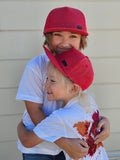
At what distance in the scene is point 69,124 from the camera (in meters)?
1.32

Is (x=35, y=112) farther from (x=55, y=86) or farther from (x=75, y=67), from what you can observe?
(x=75, y=67)

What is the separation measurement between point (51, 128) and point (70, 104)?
0.62ft

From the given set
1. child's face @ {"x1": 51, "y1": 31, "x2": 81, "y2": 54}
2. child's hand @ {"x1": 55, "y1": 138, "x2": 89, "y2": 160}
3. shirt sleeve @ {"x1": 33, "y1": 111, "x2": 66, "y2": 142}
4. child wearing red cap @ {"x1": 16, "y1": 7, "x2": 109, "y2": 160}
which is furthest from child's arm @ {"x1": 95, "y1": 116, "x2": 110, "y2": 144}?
child's face @ {"x1": 51, "y1": 31, "x2": 81, "y2": 54}

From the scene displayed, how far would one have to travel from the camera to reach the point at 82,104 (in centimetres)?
140

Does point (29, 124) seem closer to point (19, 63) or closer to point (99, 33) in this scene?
point (19, 63)

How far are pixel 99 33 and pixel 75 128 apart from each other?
130cm

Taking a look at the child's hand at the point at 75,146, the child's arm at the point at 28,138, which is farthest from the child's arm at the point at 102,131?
the child's arm at the point at 28,138

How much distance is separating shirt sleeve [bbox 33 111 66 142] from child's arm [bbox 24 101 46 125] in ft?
0.30

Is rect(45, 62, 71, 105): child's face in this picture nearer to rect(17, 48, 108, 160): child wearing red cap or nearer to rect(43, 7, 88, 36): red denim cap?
rect(17, 48, 108, 160): child wearing red cap

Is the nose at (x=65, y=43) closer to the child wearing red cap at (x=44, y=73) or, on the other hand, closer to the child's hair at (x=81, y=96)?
the child wearing red cap at (x=44, y=73)

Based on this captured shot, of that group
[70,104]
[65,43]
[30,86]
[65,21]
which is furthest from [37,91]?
[65,21]

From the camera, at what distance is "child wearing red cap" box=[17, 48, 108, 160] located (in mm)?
1329

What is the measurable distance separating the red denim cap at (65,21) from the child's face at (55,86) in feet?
0.84

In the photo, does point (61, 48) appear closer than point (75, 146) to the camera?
No
